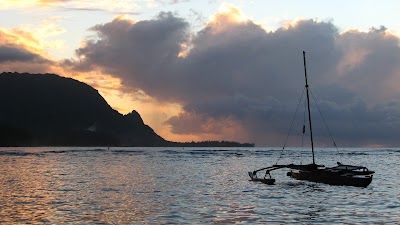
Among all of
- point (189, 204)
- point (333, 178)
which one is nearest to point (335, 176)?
point (333, 178)

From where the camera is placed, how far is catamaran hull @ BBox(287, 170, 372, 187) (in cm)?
6366

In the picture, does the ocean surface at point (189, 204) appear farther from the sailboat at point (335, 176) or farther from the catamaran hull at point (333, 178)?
the sailboat at point (335, 176)

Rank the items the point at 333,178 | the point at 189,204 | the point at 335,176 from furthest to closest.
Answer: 1. the point at 333,178
2. the point at 335,176
3. the point at 189,204

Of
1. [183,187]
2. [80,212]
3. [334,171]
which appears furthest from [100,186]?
[334,171]

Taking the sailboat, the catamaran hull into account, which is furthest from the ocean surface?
the sailboat

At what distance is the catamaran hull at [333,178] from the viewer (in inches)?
2506

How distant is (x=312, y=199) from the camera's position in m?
49.8

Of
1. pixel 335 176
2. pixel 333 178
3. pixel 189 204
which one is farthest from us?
pixel 333 178

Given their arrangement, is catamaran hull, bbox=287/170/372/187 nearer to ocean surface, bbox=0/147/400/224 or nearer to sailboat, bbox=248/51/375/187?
sailboat, bbox=248/51/375/187

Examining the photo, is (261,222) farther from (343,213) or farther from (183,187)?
(183,187)

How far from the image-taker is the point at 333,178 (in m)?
67.6

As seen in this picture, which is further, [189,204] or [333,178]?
[333,178]

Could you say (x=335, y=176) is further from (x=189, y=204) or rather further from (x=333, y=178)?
(x=189, y=204)

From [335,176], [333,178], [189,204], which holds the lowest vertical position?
[189,204]
